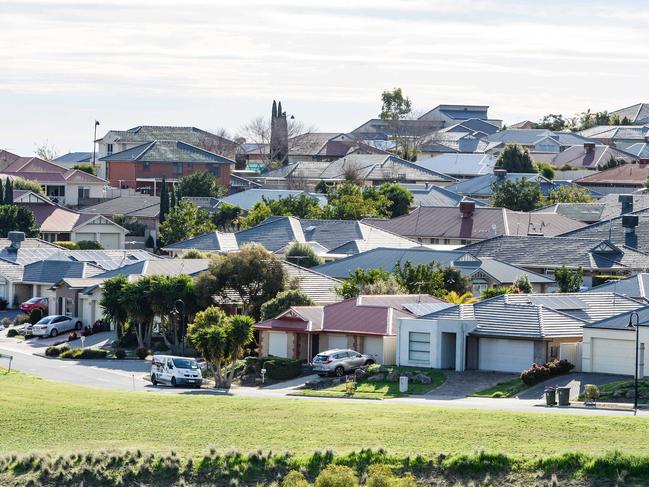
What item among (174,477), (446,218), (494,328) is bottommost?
(174,477)

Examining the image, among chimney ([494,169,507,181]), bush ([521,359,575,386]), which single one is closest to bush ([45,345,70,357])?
bush ([521,359,575,386])

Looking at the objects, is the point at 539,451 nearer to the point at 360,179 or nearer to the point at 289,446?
the point at 289,446

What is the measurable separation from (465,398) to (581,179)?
112 meters

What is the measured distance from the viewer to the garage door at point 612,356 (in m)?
53.8

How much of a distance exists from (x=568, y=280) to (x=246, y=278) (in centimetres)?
1651

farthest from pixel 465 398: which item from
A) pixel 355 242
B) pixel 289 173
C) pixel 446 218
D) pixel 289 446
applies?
pixel 289 173

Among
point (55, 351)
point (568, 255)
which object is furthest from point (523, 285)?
point (55, 351)

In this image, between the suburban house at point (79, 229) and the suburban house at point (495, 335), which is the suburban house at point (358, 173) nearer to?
the suburban house at point (79, 229)

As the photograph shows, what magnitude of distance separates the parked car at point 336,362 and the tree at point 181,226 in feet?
169

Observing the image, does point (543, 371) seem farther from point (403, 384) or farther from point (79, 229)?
point (79, 229)

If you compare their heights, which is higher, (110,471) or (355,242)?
(355,242)

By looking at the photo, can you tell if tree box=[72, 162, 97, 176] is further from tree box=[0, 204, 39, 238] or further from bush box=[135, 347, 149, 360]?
bush box=[135, 347, 149, 360]

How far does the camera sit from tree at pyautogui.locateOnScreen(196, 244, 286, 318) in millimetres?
69200

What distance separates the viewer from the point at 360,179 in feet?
521
